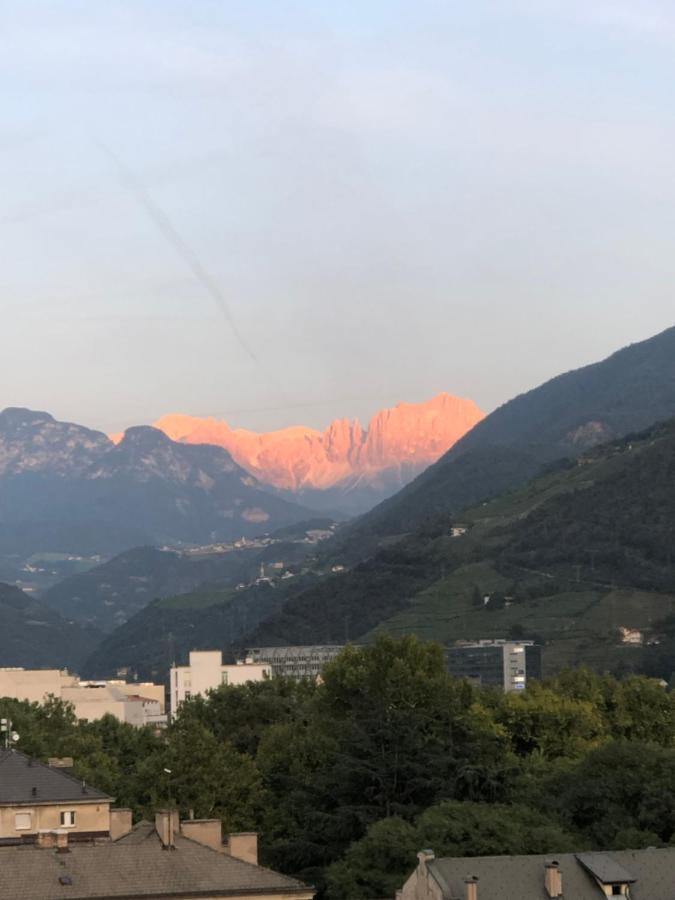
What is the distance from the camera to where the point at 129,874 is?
66.1 metres

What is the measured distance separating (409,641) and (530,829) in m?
44.4

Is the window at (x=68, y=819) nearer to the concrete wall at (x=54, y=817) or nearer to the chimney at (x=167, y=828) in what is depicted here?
the concrete wall at (x=54, y=817)

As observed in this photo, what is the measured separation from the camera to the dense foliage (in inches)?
3487

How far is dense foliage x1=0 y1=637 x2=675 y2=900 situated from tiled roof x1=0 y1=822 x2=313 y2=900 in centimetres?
1635

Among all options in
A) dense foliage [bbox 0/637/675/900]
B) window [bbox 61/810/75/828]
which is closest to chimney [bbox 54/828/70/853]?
window [bbox 61/810/75/828]

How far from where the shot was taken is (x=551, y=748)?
126375 mm

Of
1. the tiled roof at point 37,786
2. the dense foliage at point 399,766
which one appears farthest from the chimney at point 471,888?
the tiled roof at point 37,786

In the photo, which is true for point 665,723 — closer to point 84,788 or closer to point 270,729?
point 270,729

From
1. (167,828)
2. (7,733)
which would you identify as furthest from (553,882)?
(7,733)

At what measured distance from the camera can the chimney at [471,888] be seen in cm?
6894

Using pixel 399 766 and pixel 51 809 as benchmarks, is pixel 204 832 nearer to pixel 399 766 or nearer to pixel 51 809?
pixel 51 809

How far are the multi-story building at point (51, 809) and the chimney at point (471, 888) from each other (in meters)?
18.5

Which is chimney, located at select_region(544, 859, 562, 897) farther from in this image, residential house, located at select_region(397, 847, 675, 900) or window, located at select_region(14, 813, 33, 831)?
window, located at select_region(14, 813, 33, 831)

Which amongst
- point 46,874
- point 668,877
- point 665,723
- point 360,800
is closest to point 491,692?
point 665,723
